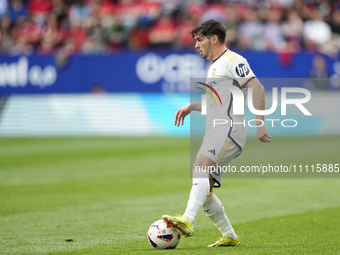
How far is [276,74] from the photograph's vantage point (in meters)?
17.1

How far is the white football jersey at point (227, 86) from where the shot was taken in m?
4.81

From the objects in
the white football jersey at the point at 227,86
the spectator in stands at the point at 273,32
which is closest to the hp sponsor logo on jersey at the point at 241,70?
the white football jersey at the point at 227,86

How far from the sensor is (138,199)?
8.54 metres

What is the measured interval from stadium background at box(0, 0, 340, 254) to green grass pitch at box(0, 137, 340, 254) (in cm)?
5

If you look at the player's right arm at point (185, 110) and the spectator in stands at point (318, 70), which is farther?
the spectator in stands at point (318, 70)

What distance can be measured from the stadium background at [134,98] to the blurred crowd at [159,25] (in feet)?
0.17

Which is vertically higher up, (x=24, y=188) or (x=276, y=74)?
(x=276, y=74)

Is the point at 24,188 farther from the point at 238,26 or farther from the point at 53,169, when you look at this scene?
the point at 238,26

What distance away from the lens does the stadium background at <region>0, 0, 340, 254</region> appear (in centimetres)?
926

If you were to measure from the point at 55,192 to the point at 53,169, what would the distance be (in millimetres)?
2706

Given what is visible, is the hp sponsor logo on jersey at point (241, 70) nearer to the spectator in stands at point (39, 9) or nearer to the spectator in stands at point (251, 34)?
the spectator in stands at point (251, 34)

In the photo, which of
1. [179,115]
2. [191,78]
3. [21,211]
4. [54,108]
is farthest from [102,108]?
[179,115]

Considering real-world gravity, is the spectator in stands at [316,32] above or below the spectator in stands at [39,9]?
below

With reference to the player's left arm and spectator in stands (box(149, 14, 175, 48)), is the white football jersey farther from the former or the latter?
spectator in stands (box(149, 14, 175, 48))
